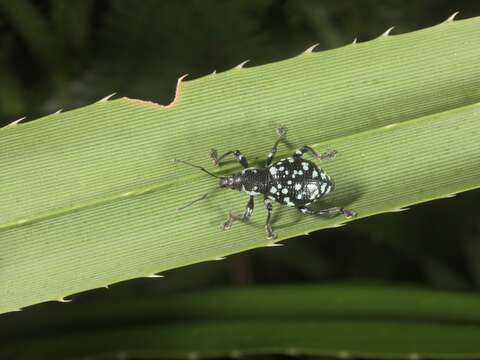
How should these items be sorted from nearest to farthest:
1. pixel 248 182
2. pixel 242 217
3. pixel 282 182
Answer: pixel 242 217
pixel 248 182
pixel 282 182

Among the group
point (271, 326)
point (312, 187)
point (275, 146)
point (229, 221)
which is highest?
point (275, 146)

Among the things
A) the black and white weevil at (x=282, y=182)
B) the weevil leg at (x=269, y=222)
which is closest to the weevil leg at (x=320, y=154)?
the black and white weevil at (x=282, y=182)

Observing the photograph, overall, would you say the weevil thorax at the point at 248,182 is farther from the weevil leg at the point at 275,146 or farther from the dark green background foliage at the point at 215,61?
the dark green background foliage at the point at 215,61

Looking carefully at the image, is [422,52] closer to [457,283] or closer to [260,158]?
[260,158]

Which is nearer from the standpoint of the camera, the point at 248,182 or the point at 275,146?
the point at 275,146

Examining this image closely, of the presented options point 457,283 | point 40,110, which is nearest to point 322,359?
point 457,283

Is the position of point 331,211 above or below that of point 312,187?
below

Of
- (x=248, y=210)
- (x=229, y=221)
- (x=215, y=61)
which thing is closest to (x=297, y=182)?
(x=248, y=210)

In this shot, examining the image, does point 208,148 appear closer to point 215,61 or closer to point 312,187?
point 312,187
